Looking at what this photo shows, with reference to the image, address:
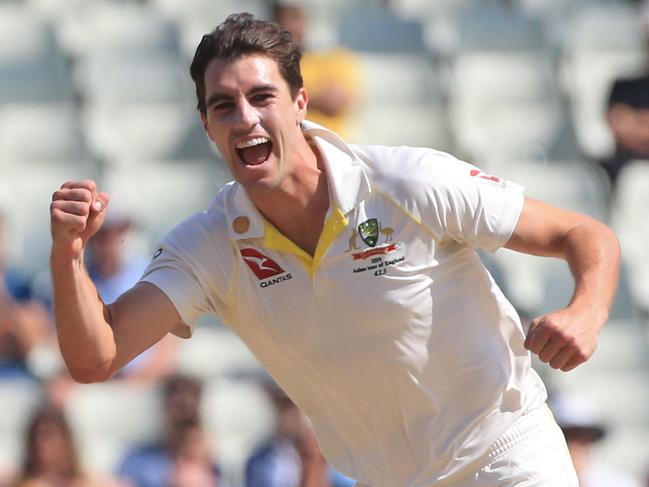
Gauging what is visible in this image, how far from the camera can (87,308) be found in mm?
3045

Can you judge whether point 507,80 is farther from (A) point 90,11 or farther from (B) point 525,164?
(A) point 90,11

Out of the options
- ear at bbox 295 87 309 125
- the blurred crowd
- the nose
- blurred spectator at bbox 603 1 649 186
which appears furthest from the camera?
blurred spectator at bbox 603 1 649 186

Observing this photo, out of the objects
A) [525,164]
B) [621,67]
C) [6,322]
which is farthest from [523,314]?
[621,67]

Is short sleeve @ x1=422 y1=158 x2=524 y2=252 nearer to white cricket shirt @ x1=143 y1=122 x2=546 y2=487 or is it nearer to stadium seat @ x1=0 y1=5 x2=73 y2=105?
white cricket shirt @ x1=143 y1=122 x2=546 y2=487

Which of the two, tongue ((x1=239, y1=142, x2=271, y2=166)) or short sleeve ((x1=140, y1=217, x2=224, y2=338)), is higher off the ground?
tongue ((x1=239, y1=142, x2=271, y2=166))

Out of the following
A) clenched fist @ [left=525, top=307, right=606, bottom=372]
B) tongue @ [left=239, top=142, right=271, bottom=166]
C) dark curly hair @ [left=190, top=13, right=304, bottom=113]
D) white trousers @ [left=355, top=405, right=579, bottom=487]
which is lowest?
white trousers @ [left=355, top=405, right=579, bottom=487]

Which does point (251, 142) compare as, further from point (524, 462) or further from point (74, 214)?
point (524, 462)

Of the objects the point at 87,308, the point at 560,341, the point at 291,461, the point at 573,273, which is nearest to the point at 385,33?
the point at 291,461

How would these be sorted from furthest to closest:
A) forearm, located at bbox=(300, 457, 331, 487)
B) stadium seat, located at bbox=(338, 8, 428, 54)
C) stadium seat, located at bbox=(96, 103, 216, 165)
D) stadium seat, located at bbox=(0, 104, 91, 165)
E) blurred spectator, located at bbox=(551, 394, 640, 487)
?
stadium seat, located at bbox=(338, 8, 428, 54) → stadium seat, located at bbox=(96, 103, 216, 165) → stadium seat, located at bbox=(0, 104, 91, 165) → blurred spectator, located at bbox=(551, 394, 640, 487) → forearm, located at bbox=(300, 457, 331, 487)

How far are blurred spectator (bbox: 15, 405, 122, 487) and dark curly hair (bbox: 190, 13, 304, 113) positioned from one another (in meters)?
2.62

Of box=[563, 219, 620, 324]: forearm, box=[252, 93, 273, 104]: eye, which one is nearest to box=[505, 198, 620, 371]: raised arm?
box=[563, 219, 620, 324]: forearm

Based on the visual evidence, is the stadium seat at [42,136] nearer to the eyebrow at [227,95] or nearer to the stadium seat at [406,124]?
the stadium seat at [406,124]

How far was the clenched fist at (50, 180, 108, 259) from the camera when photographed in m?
2.96

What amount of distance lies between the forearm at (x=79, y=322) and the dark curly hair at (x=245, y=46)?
0.55 meters
